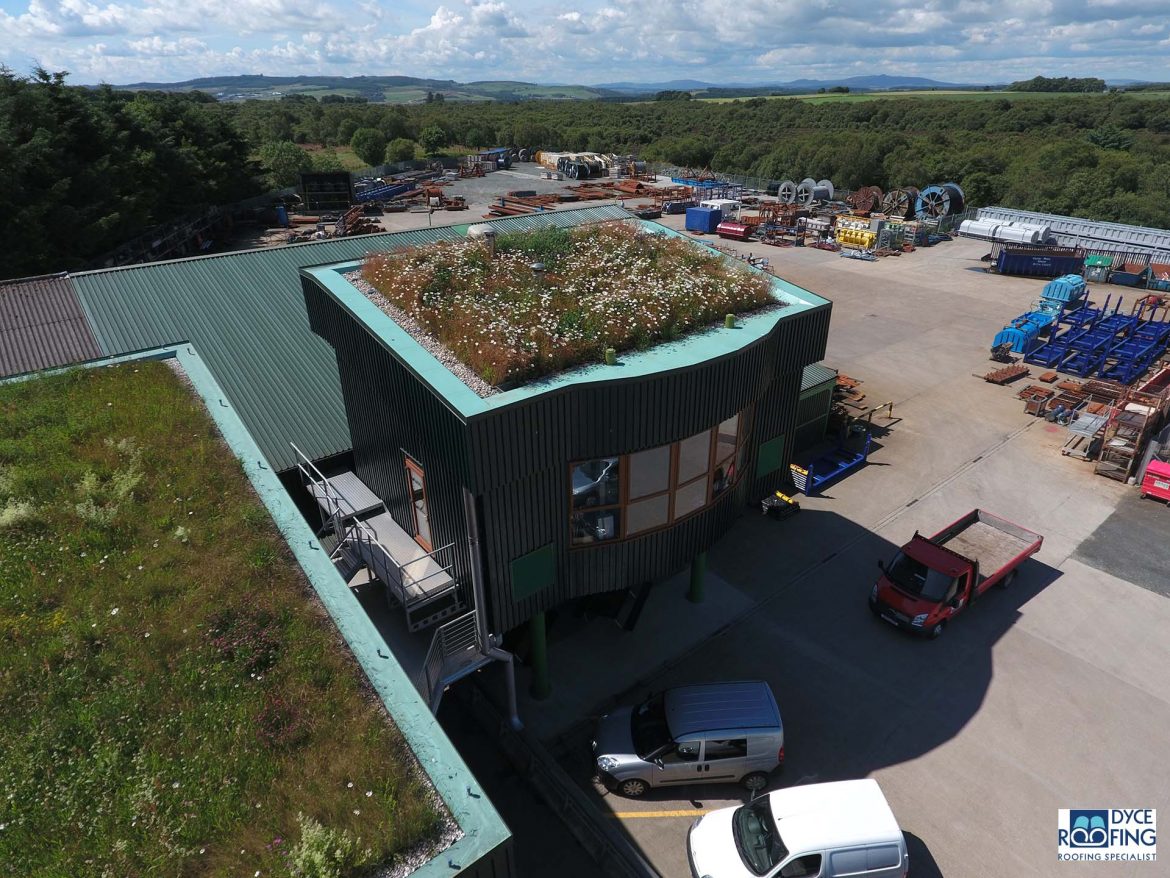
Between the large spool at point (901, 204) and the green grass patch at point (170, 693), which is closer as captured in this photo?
the green grass patch at point (170, 693)

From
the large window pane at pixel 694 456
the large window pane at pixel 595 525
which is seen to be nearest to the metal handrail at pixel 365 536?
the large window pane at pixel 595 525

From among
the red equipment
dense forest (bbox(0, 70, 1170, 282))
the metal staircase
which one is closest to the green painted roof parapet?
the metal staircase

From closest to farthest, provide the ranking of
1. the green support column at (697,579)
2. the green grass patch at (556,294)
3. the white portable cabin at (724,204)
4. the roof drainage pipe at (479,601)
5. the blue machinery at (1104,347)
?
the roof drainage pipe at (479,601) < the green grass patch at (556,294) < the green support column at (697,579) < the blue machinery at (1104,347) < the white portable cabin at (724,204)

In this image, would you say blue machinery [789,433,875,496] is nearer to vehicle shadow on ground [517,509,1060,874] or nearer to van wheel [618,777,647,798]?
vehicle shadow on ground [517,509,1060,874]

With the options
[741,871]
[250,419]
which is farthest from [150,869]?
[250,419]

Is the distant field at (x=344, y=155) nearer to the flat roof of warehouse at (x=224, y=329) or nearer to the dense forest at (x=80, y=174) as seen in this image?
the dense forest at (x=80, y=174)

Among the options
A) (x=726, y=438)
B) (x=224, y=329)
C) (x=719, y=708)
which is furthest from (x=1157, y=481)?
(x=224, y=329)
